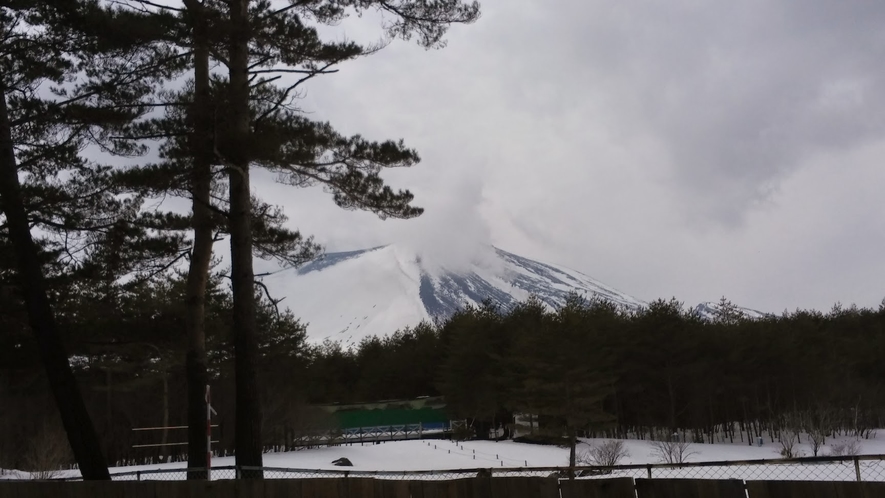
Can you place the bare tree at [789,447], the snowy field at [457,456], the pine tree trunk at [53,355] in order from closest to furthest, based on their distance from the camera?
the pine tree trunk at [53,355], the snowy field at [457,456], the bare tree at [789,447]

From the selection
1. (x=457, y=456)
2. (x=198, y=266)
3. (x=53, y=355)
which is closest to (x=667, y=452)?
(x=457, y=456)

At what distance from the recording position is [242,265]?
1241 cm

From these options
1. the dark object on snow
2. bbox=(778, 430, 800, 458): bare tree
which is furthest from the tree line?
the dark object on snow

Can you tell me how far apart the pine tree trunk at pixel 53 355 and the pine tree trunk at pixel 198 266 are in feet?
7.83

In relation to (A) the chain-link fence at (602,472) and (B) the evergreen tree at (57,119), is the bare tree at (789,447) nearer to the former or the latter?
(A) the chain-link fence at (602,472)

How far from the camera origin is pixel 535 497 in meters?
6.02

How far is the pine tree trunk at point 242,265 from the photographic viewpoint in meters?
11.9

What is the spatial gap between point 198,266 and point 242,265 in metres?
3.28

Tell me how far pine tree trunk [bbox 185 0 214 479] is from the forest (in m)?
10.8

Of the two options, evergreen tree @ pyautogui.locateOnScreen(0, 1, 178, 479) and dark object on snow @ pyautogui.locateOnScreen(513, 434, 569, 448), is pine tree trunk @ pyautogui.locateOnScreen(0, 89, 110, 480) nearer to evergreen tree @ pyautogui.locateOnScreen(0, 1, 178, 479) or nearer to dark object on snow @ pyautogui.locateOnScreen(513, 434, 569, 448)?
evergreen tree @ pyautogui.locateOnScreen(0, 1, 178, 479)

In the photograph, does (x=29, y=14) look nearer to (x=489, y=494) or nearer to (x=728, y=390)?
(x=489, y=494)

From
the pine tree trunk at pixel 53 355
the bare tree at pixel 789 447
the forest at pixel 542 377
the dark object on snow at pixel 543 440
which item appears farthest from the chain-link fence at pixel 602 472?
the dark object on snow at pixel 543 440

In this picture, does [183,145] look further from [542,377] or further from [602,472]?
[542,377]

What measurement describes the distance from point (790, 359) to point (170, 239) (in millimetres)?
49022
